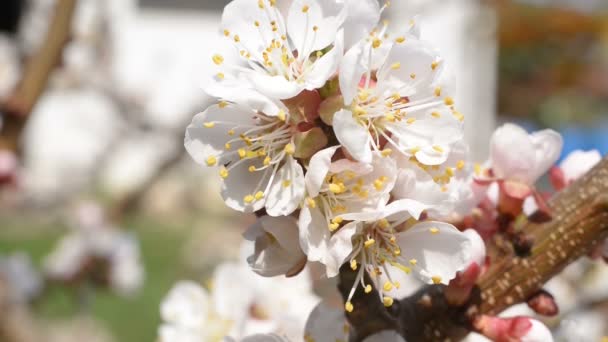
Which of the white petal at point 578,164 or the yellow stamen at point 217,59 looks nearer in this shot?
the yellow stamen at point 217,59

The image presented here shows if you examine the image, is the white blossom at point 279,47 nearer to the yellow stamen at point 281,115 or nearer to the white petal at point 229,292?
the yellow stamen at point 281,115

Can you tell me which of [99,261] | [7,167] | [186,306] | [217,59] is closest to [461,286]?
[217,59]

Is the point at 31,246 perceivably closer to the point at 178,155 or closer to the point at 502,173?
the point at 178,155

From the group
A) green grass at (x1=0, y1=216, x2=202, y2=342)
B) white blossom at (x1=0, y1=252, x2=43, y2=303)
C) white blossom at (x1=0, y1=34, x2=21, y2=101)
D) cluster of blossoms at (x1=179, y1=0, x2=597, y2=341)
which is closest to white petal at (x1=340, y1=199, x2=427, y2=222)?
cluster of blossoms at (x1=179, y1=0, x2=597, y2=341)

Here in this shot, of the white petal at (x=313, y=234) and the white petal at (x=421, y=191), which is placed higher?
the white petal at (x=421, y=191)

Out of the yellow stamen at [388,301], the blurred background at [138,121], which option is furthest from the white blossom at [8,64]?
the yellow stamen at [388,301]

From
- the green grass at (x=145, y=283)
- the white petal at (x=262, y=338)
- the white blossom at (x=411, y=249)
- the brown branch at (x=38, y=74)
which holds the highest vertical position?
the white blossom at (x=411, y=249)

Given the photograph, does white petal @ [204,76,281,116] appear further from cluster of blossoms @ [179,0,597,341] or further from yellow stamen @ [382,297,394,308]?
yellow stamen @ [382,297,394,308]
